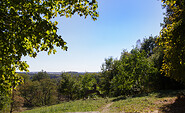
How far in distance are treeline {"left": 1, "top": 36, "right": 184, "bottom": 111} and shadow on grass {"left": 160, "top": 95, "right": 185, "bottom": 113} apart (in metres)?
3.94

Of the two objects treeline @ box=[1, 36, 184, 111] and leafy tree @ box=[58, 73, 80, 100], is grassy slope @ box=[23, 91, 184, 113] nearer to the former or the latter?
treeline @ box=[1, 36, 184, 111]

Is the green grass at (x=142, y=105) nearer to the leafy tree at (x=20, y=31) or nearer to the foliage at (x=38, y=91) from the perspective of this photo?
the leafy tree at (x=20, y=31)

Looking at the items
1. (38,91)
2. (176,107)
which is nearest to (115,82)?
(176,107)

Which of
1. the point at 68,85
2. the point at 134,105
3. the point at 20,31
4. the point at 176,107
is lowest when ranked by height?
the point at 68,85

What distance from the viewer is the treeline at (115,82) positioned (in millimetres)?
19109

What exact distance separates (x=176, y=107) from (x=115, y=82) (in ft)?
38.3

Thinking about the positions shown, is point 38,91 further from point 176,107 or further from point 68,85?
point 176,107

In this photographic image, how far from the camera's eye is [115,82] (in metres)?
20.3

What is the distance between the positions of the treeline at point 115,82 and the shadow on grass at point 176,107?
394 cm

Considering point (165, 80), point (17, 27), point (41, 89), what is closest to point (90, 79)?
point (165, 80)

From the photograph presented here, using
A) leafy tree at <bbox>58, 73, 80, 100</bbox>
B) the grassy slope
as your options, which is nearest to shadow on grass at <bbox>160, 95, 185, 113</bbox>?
the grassy slope

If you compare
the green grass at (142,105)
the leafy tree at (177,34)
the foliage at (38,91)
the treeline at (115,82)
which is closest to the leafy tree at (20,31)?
the treeline at (115,82)

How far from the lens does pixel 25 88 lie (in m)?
48.1

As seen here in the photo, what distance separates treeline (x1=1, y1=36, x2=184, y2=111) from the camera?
1911 cm
